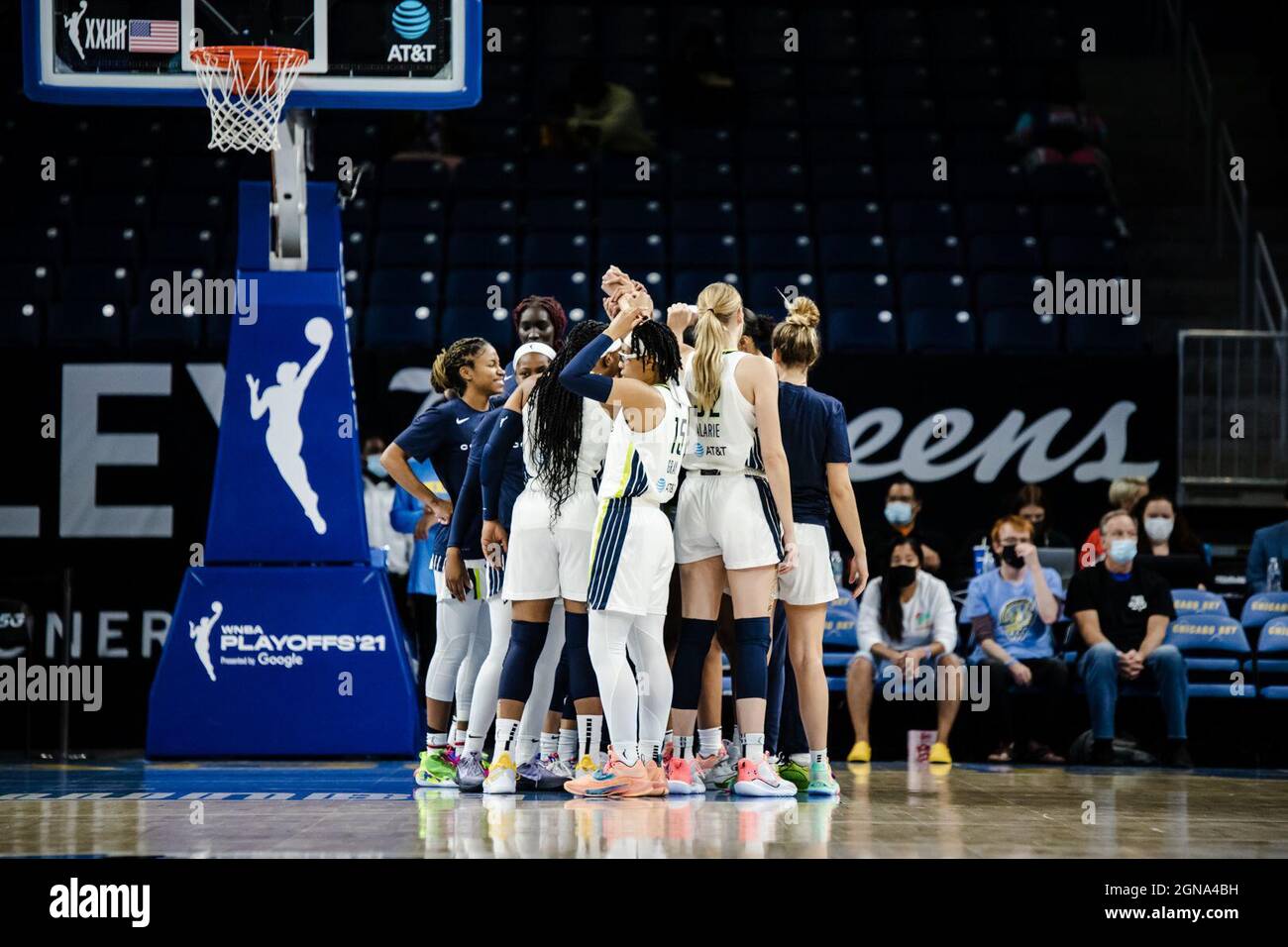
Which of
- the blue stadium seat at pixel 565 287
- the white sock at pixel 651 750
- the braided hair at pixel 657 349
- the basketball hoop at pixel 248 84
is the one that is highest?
the basketball hoop at pixel 248 84

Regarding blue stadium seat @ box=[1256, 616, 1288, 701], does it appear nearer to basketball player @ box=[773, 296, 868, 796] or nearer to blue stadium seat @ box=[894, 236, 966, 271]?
basketball player @ box=[773, 296, 868, 796]

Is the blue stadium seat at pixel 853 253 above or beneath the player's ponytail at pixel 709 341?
above

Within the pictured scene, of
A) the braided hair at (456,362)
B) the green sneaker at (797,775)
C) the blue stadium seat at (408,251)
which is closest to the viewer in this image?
the green sneaker at (797,775)

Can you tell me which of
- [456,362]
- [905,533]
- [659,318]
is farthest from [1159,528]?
[456,362]

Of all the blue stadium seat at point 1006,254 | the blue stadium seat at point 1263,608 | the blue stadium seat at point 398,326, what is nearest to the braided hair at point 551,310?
the blue stadium seat at point 398,326

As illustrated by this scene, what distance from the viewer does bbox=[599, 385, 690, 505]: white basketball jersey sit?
568 centimetres

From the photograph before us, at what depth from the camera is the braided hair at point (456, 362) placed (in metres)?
6.87

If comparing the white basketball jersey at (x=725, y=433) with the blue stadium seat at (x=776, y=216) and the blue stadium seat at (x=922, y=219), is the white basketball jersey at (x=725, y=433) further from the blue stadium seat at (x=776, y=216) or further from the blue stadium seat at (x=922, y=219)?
the blue stadium seat at (x=922, y=219)

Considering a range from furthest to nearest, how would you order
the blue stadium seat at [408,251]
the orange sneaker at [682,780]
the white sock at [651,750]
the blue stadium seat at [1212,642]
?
the blue stadium seat at [408,251] → the blue stadium seat at [1212,642] → the orange sneaker at [682,780] → the white sock at [651,750]

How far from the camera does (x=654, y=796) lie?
19.3 feet

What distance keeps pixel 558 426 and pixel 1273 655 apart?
17.8 ft

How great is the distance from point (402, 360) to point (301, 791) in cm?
502

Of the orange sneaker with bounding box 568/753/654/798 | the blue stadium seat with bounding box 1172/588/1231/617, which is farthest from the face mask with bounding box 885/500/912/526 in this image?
the orange sneaker with bounding box 568/753/654/798

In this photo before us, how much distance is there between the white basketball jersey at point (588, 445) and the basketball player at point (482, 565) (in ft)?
0.60
